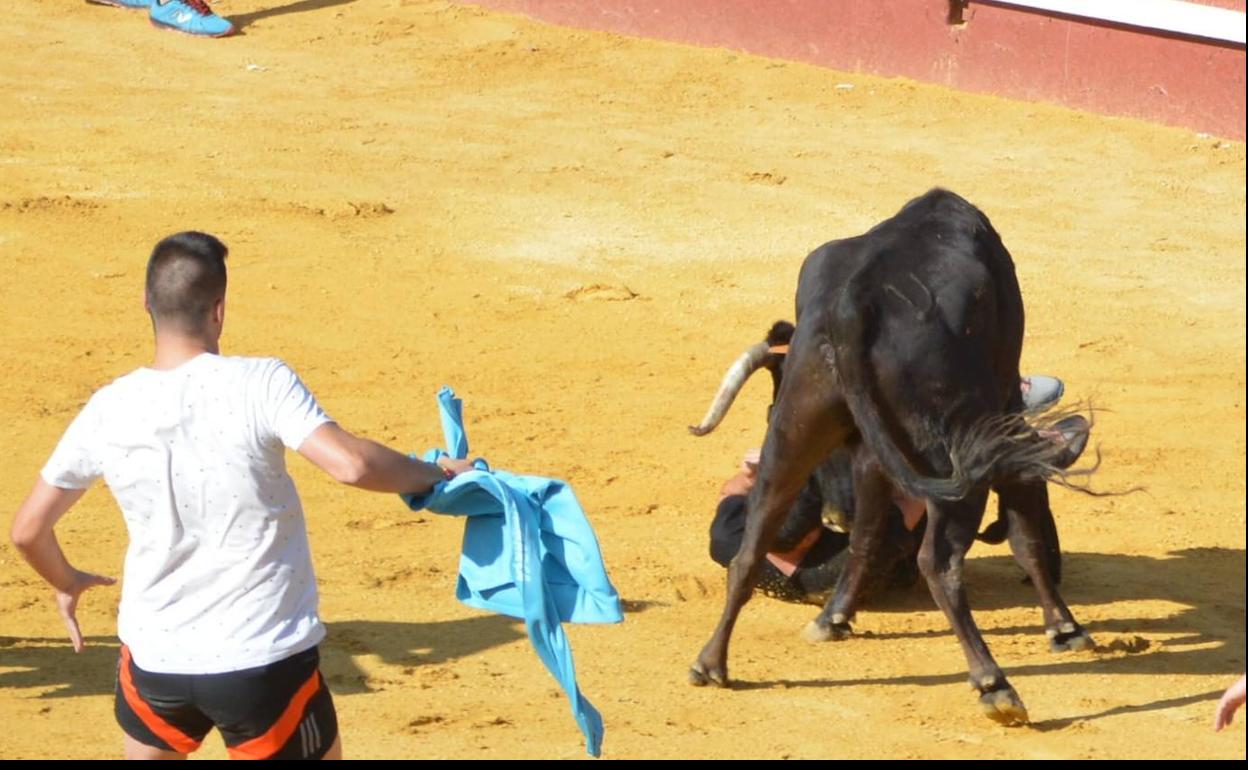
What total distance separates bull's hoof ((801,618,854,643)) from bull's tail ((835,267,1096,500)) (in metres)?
1.05

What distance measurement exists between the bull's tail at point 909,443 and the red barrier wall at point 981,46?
8.21 metres

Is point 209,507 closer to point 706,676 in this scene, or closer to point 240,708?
point 240,708

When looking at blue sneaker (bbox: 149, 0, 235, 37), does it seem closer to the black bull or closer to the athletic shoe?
the athletic shoe

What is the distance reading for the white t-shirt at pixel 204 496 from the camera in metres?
3.96

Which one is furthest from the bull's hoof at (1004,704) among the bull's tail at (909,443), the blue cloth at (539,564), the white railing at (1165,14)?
the white railing at (1165,14)

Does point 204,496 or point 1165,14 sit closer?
point 204,496

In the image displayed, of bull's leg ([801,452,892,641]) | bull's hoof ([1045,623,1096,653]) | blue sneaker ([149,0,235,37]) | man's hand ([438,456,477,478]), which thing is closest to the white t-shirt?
Result: man's hand ([438,456,477,478])

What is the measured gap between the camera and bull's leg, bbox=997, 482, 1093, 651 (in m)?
6.54

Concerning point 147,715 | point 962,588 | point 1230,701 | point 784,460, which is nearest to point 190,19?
point 784,460

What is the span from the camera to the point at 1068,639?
6676 millimetres

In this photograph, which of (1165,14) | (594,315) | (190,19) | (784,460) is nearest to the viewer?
(784,460)

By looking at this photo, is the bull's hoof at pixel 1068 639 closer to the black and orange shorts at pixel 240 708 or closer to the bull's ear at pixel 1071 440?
the bull's ear at pixel 1071 440

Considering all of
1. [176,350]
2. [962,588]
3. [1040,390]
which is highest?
[176,350]

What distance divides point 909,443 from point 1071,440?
0.90 metres
